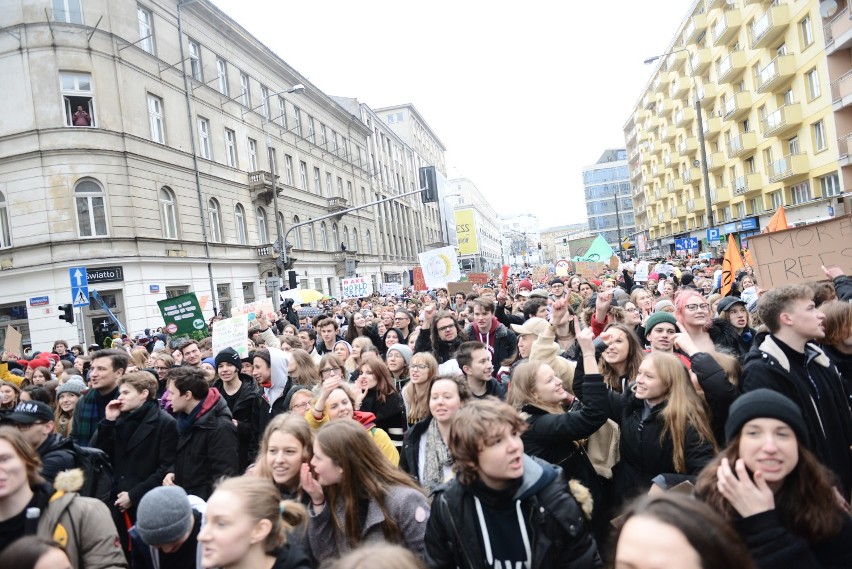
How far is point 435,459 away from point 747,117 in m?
43.3

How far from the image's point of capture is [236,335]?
28.2 feet

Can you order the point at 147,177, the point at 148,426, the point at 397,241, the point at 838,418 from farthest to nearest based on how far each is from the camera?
the point at 397,241
the point at 147,177
the point at 148,426
the point at 838,418

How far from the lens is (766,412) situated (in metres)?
2.29

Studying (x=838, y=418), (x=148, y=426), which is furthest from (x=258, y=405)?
(x=838, y=418)

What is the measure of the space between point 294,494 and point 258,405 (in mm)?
2988

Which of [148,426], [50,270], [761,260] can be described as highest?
[50,270]

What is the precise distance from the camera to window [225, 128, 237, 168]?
99.3ft

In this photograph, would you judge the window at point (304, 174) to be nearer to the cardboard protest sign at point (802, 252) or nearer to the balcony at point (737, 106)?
the balcony at point (737, 106)

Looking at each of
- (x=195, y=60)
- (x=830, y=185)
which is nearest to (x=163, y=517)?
(x=195, y=60)

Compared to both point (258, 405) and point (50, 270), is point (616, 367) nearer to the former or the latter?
point (258, 405)

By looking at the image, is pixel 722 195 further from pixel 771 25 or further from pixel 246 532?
pixel 246 532

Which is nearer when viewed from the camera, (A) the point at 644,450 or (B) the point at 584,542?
(B) the point at 584,542

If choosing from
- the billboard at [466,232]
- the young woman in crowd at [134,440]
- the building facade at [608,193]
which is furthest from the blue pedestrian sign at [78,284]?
the building facade at [608,193]

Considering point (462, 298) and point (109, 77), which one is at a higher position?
point (109, 77)
